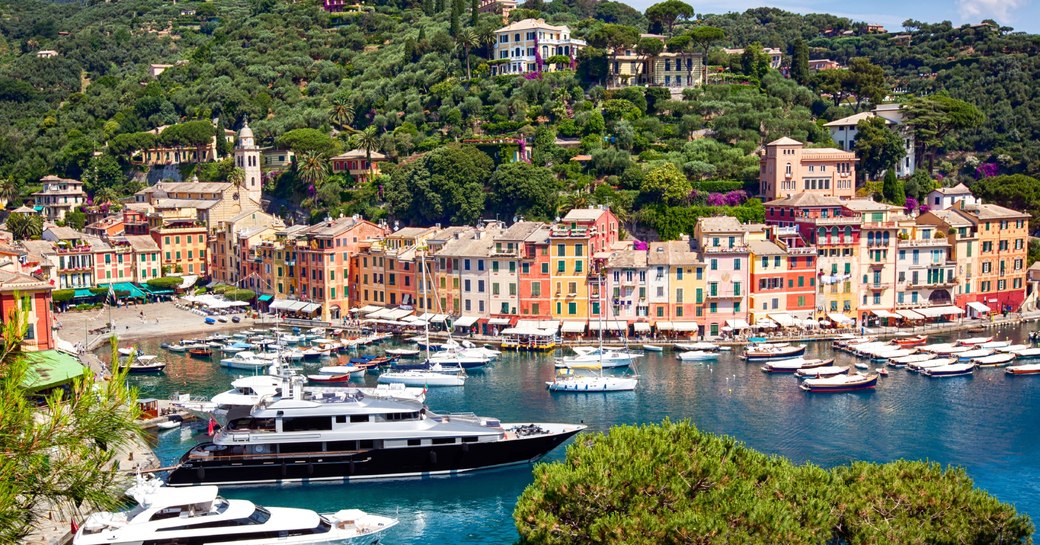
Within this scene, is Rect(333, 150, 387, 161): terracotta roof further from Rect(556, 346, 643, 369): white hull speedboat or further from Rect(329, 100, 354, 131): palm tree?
Rect(556, 346, 643, 369): white hull speedboat

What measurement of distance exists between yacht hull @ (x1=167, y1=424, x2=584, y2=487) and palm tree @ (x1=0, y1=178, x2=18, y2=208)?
7644 cm

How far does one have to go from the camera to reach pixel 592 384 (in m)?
58.6

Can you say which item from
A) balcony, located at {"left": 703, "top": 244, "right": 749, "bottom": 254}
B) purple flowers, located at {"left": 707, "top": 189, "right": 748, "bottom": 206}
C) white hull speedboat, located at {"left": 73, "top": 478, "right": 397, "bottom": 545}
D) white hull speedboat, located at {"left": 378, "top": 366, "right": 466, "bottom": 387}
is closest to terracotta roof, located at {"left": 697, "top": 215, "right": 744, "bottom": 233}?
balcony, located at {"left": 703, "top": 244, "right": 749, "bottom": 254}

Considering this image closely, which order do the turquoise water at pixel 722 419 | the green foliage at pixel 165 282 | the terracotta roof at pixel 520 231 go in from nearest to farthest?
the turquoise water at pixel 722 419 → the terracotta roof at pixel 520 231 → the green foliage at pixel 165 282

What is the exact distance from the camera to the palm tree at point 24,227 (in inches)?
3762

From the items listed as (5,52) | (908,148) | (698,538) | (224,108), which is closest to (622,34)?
(908,148)

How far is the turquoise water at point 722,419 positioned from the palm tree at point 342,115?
49.5 metres

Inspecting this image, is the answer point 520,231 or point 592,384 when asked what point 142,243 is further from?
point 592,384

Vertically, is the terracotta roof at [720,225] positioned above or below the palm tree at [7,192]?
below

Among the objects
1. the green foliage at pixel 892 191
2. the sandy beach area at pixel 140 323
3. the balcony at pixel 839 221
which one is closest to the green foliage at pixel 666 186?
the balcony at pixel 839 221

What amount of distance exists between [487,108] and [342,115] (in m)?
16.3

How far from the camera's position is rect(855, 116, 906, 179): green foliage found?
94.4 metres

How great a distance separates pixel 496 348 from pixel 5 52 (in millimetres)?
133503

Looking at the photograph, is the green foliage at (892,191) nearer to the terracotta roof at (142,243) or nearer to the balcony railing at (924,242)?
the balcony railing at (924,242)
